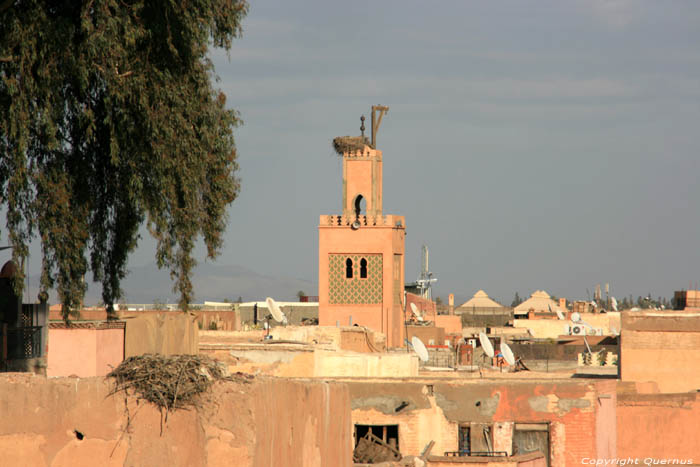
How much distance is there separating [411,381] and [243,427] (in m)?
11.4

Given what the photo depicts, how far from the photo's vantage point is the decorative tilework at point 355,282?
40.8m

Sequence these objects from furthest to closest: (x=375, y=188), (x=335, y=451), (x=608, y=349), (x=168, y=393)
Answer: (x=375, y=188) → (x=608, y=349) → (x=335, y=451) → (x=168, y=393)

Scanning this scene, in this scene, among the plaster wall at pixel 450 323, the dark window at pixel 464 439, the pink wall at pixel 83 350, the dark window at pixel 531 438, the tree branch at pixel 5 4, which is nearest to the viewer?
the tree branch at pixel 5 4

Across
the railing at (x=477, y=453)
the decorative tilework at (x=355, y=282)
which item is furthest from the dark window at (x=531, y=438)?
the decorative tilework at (x=355, y=282)

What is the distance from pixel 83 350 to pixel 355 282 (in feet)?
93.2

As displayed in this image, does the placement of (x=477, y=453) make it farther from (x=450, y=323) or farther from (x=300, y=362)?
(x=450, y=323)

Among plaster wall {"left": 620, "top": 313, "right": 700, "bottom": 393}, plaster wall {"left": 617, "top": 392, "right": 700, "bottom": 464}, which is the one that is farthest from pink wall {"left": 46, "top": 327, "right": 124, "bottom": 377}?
plaster wall {"left": 620, "top": 313, "right": 700, "bottom": 393}

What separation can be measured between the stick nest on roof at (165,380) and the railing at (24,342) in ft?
17.9

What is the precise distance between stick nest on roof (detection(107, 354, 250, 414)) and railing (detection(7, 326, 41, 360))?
5.46 meters

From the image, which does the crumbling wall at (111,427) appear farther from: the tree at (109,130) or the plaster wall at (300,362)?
the plaster wall at (300,362)

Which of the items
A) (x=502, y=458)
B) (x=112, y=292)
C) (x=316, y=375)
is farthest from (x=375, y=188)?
(x=112, y=292)

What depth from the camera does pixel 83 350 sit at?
12812mm

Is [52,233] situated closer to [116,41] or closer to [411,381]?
[116,41]

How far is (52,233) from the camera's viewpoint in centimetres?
1140
